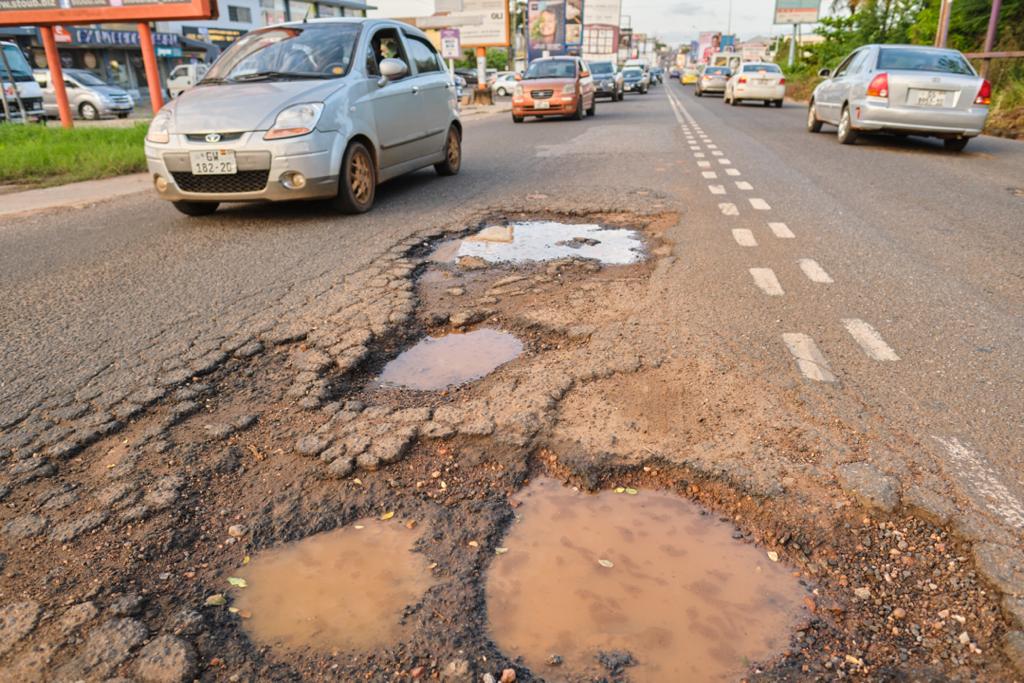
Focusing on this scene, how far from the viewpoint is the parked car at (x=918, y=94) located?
37.2 feet

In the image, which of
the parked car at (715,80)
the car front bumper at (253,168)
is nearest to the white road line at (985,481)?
the car front bumper at (253,168)

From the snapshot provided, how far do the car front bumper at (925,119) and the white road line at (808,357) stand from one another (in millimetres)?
9410

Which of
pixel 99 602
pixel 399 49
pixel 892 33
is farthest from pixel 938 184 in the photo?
pixel 892 33

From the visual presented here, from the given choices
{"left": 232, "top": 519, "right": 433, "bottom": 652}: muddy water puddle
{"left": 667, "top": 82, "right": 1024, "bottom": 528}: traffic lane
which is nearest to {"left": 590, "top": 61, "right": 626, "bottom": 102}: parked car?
{"left": 667, "top": 82, "right": 1024, "bottom": 528}: traffic lane

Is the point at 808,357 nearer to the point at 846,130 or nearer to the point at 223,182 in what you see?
the point at 223,182

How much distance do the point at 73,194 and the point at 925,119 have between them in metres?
11.5

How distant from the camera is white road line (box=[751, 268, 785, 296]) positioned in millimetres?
4721

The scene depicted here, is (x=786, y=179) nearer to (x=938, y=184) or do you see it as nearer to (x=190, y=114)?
(x=938, y=184)

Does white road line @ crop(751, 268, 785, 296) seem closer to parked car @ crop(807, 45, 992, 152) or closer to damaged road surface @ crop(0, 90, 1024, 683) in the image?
damaged road surface @ crop(0, 90, 1024, 683)

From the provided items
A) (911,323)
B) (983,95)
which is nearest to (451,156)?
(911,323)

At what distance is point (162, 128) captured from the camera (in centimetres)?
661

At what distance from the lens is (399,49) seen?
326 inches

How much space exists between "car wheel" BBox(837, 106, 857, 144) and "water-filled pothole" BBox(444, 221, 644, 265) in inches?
330

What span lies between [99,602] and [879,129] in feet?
41.7
